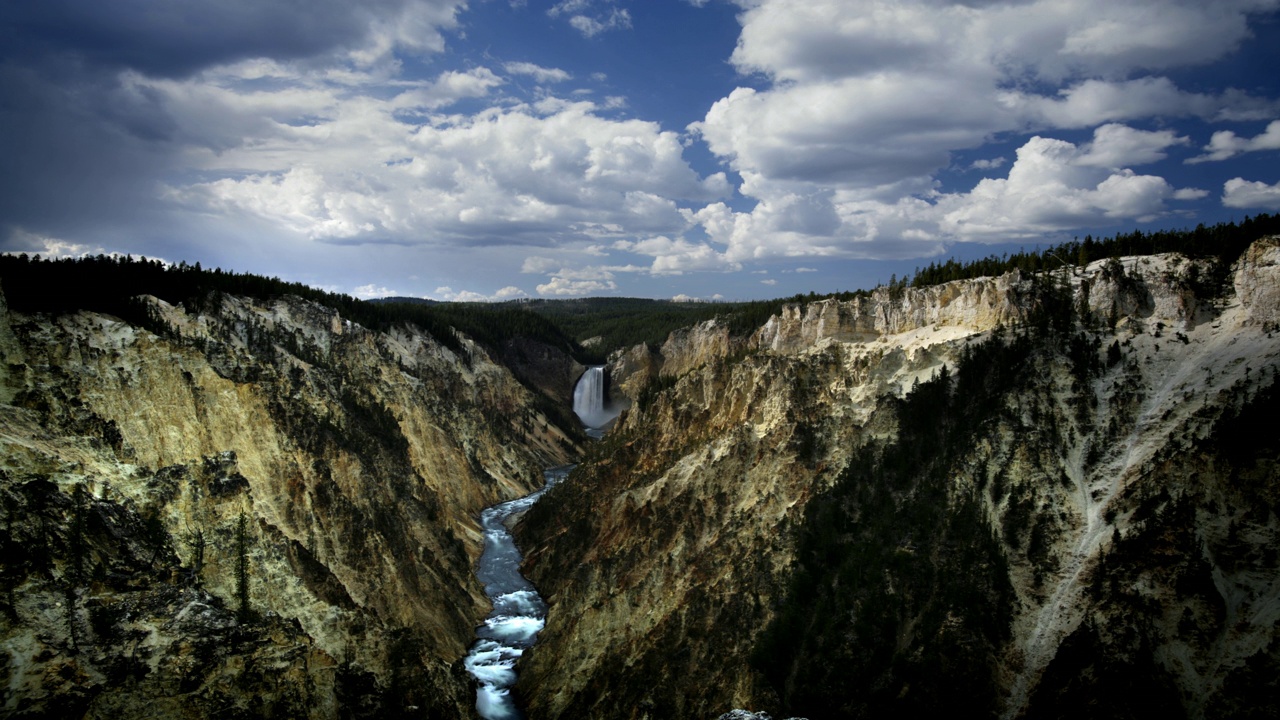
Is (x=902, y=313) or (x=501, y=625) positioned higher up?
(x=902, y=313)

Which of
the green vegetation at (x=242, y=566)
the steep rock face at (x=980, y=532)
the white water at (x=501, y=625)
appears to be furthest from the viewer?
the white water at (x=501, y=625)

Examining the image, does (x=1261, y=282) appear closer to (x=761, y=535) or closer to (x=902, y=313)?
(x=902, y=313)

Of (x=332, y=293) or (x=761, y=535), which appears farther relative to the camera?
(x=332, y=293)

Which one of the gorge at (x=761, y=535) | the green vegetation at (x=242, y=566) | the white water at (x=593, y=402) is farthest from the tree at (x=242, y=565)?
the white water at (x=593, y=402)

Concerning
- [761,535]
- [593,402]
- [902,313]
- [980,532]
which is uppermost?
[902,313]

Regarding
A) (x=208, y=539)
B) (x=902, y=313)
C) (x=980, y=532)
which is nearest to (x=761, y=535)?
(x=980, y=532)

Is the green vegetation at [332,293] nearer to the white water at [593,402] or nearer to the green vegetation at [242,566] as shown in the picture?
the green vegetation at [242,566]

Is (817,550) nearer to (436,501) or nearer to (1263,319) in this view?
(1263,319)

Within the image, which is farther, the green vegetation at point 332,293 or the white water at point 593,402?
the white water at point 593,402
